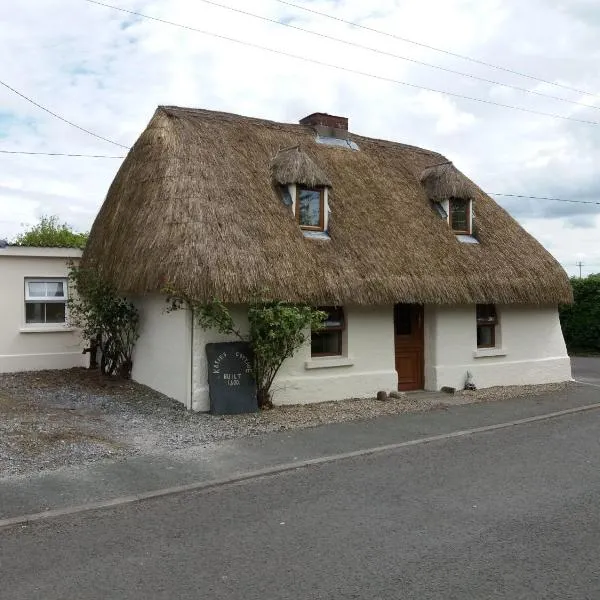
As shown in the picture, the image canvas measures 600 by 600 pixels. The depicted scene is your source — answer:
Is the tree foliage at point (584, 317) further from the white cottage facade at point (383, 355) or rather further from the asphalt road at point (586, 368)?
the white cottage facade at point (383, 355)

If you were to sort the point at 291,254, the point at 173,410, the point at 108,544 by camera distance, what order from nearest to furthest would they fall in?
the point at 108,544, the point at 173,410, the point at 291,254

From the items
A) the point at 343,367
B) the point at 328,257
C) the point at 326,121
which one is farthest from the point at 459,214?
the point at 343,367

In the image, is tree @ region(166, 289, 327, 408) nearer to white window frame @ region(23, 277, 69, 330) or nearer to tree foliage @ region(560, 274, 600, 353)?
white window frame @ region(23, 277, 69, 330)

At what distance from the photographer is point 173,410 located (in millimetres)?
11062

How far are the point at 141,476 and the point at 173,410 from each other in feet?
12.0

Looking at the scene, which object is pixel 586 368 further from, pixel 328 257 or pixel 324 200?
pixel 328 257

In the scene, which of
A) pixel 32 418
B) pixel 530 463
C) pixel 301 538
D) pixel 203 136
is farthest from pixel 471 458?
pixel 203 136

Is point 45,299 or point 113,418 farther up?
point 45,299

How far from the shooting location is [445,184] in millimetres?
15648

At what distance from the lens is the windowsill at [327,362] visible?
12.2 meters

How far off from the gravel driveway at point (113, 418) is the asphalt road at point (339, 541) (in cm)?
210

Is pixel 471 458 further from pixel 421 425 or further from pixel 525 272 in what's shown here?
pixel 525 272

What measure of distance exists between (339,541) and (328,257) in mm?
7369

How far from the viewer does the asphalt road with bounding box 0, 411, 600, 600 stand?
4629 mm
